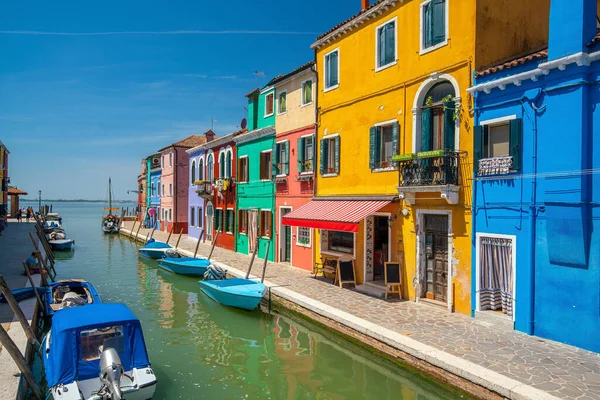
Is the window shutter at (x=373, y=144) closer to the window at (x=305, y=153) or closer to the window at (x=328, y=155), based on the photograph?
the window at (x=328, y=155)

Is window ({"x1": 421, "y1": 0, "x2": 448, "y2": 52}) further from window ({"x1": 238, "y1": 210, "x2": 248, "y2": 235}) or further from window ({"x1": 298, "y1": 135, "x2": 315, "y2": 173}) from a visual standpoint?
window ({"x1": 238, "y1": 210, "x2": 248, "y2": 235})

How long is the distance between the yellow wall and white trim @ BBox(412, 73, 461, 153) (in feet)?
20.3

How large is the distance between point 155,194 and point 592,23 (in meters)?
43.4

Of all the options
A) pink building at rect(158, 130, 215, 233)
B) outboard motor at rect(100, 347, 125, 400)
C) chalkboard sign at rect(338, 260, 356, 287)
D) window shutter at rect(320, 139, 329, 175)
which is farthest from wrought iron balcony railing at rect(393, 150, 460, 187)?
pink building at rect(158, 130, 215, 233)

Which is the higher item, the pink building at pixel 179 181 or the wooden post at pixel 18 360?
the pink building at pixel 179 181

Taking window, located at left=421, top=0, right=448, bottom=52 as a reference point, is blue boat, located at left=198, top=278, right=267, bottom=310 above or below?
below

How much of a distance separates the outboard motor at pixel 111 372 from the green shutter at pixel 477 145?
9335 mm

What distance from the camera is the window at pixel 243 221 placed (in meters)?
25.3

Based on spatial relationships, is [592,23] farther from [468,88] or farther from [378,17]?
[378,17]

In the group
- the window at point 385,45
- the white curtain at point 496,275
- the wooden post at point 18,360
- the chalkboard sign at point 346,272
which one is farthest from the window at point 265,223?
the wooden post at point 18,360

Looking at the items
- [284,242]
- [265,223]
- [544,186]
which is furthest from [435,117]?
[265,223]

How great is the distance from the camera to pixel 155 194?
46594 mm

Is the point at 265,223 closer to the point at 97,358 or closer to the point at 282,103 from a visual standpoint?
the point at 282,103

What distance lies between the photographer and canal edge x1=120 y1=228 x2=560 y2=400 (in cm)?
728
